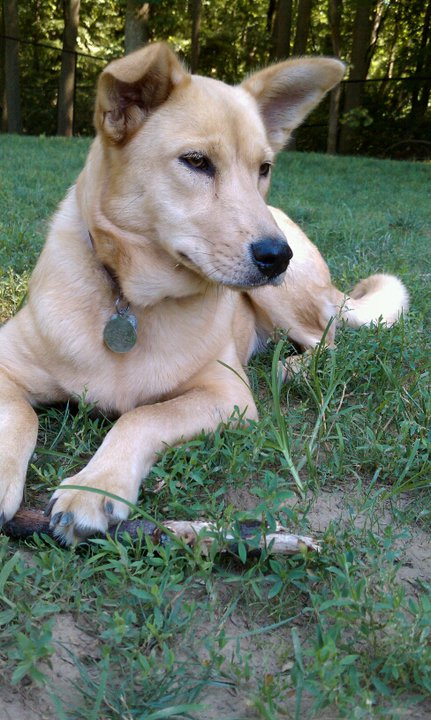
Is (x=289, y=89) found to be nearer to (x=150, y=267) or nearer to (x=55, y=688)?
(x=150, y=267)

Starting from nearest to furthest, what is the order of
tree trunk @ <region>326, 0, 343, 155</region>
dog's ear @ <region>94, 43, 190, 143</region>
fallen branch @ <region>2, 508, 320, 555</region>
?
fallen branch @ <region>2, 508, 320, 555</region> < dog's ear @ <region>94, 43, 190, 143</region> < tree trunk @ <region>326, 0, 343, 155</region>

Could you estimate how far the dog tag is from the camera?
2.44m

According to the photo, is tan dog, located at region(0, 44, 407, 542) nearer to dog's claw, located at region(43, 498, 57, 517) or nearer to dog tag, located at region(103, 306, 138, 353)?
dog tag, located at region(103, 306, 138, 353)

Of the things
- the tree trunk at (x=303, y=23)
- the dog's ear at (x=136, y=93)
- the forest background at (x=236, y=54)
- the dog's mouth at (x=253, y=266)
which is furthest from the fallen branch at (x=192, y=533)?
the tree trunk at (x=303, y=23)

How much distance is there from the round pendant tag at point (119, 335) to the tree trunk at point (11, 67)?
48.5 ft

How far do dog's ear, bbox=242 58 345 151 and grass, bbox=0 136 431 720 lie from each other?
1.06m

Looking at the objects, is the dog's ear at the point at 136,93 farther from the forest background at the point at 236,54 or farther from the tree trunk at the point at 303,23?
the tree trunk at the point at 303,23

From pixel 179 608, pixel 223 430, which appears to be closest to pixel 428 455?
pixel 223 430

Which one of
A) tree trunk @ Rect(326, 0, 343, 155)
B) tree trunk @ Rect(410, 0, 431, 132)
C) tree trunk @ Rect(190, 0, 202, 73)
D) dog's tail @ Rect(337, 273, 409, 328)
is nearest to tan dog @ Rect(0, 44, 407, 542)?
dog's tail @ Rect(337, 273, 409, 328)

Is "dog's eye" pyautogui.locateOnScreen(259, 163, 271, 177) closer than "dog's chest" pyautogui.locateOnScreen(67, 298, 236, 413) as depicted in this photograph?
No

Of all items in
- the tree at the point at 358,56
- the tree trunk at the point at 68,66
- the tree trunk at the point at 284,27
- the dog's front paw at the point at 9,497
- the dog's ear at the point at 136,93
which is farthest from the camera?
the tree trunk at the point at 68,66

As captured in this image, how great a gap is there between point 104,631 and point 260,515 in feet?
1.93

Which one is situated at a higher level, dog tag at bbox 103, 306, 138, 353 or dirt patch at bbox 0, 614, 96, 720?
dog tag at bbox 103, 306, 138, 353

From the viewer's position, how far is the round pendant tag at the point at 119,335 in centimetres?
244
